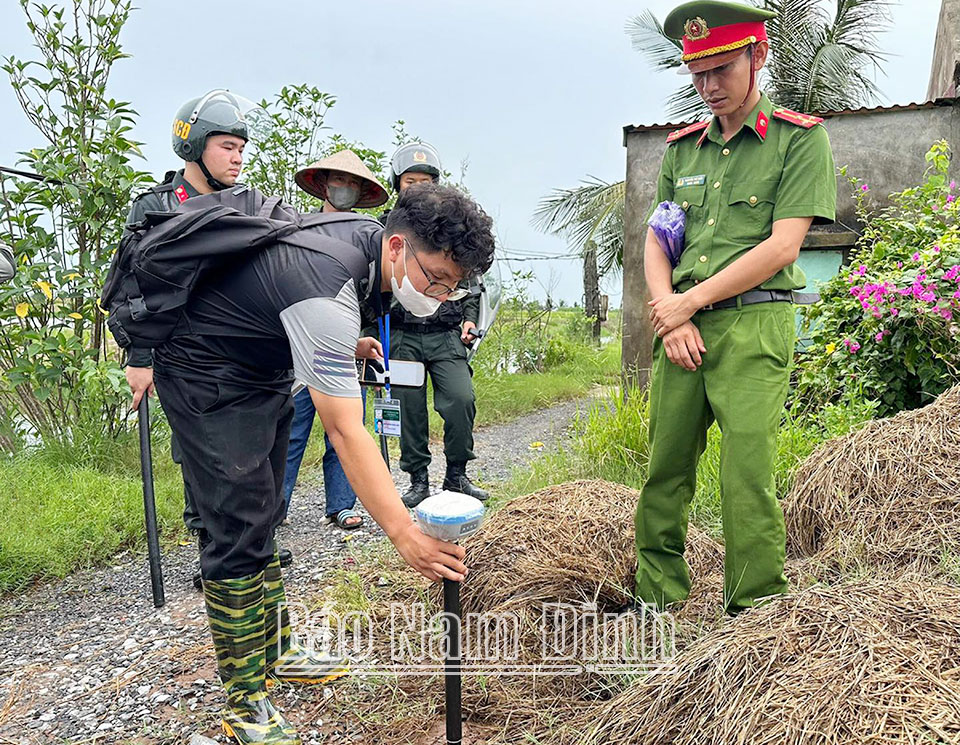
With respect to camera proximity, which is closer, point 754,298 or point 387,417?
point 754,298

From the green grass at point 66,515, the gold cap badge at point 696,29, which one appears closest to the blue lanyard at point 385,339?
the gold cap badge at point 696,29

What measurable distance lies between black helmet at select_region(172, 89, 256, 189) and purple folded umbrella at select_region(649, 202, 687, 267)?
5.95 ft

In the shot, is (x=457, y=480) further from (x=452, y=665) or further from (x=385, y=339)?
(x=452, y=665)

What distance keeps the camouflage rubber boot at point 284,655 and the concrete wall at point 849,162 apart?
4.27 m

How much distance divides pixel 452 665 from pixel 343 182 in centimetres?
309

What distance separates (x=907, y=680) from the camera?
5.98 feet

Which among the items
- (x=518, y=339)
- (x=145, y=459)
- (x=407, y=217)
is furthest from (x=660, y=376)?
(x=518, y=339)

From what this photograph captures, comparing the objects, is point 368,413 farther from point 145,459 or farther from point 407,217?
point 407,217

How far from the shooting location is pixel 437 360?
14.8 ft

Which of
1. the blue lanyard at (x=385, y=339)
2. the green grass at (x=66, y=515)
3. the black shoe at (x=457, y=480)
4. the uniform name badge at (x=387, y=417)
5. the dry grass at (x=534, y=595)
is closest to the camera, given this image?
the dry grass at (x=534, y=595)

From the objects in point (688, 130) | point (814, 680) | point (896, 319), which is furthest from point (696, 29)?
point (896, 319)

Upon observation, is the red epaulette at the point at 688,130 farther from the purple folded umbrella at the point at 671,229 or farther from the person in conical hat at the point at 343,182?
the person in conical hat at the point at 343,182

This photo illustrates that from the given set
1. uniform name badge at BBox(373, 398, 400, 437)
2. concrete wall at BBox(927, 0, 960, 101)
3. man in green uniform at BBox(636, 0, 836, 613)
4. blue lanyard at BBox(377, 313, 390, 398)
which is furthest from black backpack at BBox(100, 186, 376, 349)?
concrete wall at BBox(927, 0, 960, 101)

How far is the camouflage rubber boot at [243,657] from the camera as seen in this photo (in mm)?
2322
